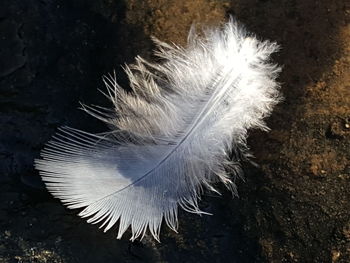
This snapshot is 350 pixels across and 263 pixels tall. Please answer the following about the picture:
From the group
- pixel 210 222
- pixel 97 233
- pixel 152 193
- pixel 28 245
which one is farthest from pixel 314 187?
pixel 28 245

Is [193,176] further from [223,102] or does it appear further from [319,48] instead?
[319,48]

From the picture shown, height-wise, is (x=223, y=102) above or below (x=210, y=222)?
above

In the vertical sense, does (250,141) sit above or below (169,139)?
above
